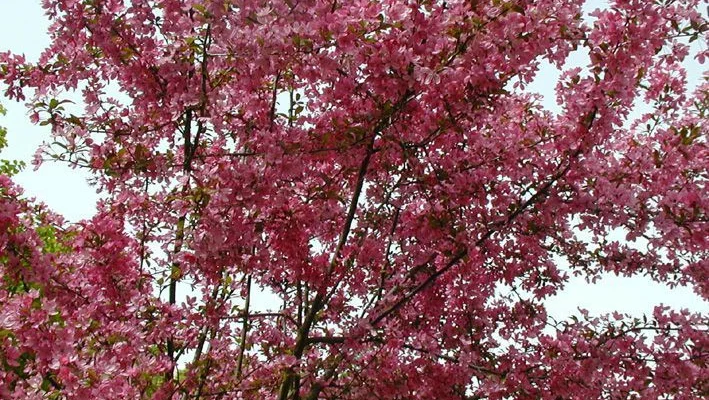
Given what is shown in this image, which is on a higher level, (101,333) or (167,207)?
(167,207)

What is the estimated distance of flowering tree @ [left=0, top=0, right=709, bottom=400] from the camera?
484 cm

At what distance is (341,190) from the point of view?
7.57 meters

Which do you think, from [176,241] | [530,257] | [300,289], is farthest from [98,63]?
[530,257]

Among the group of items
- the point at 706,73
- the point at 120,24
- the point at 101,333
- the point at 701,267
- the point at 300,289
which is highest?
the point at 706,73

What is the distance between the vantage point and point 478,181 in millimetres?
6176

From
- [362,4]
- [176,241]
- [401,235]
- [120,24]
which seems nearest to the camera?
[362,4]

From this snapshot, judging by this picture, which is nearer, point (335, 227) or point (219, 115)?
point (219, 115)

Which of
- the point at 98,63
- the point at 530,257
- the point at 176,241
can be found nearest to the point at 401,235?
the point at 530,257

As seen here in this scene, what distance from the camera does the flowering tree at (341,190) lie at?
484 centimetres

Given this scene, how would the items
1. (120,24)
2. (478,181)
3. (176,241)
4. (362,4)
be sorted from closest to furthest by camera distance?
(362,4), (120,24), (176,241), (478,181)

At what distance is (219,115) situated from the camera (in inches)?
215

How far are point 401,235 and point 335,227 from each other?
106 centimetres

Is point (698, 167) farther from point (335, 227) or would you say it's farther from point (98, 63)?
point (98, 63)

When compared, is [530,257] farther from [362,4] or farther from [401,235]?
[362,4]
